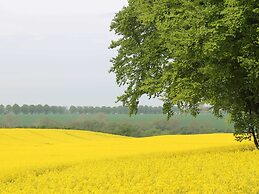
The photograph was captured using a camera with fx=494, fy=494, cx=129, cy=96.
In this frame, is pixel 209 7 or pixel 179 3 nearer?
pixel 209 7

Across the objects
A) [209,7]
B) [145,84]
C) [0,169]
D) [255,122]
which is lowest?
[0,169]

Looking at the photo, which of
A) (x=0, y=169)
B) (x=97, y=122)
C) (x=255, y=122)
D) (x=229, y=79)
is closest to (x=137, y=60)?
(x=229, y=79)

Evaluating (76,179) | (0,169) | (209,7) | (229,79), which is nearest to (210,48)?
(209,7)

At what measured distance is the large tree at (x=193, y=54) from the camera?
793 inches

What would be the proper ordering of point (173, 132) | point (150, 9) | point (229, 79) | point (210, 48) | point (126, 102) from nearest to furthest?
point (210, 48) → point (229, 79) → point (150, 9) → point (126, 102) → point (173, 132)

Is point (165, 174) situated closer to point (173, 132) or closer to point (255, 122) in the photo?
point (255, 122)

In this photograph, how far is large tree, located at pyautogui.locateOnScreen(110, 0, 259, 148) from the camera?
20141 millimetres

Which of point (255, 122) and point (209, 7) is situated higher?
point (209, 7)

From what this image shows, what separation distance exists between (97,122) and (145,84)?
70.8 metres

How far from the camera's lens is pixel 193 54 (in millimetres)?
21141

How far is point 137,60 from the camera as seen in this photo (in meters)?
25.2

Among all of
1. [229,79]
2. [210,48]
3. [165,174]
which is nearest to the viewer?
[165,174]

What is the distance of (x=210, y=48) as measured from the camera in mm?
19500

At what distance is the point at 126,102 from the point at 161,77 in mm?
4353
